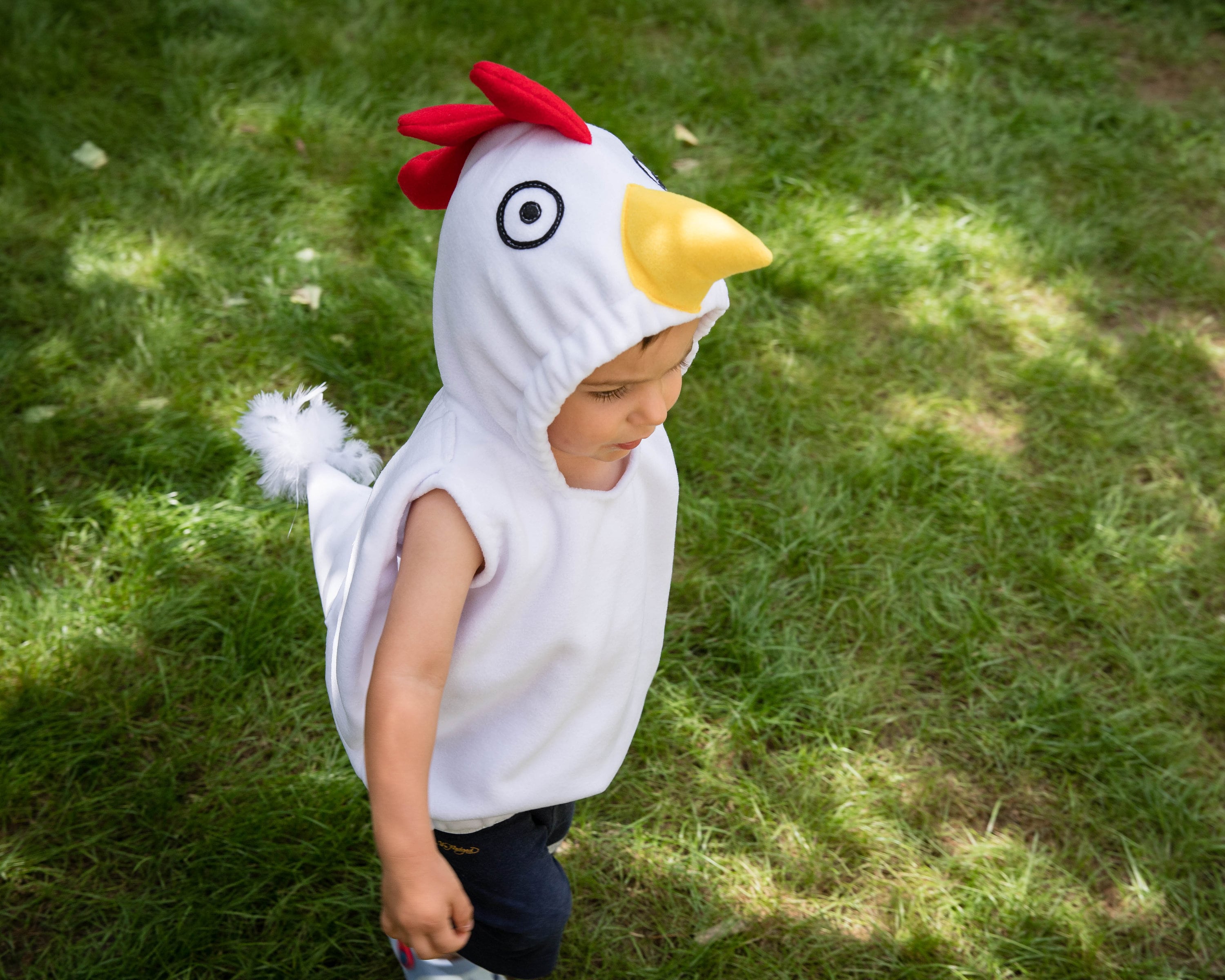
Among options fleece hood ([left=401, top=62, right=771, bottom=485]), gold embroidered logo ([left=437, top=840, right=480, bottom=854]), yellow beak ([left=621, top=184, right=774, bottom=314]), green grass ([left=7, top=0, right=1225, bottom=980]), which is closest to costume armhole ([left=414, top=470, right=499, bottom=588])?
fleece hood ([left=401, top=62, right=771, bottom=485])

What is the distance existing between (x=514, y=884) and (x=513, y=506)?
676mm

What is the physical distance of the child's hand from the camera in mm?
1233

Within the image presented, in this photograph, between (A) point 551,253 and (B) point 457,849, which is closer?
(A) point 551,253

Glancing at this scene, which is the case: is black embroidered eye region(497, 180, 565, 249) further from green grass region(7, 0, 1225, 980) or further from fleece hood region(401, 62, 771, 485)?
green grass region(7, 0, 1225, 980)

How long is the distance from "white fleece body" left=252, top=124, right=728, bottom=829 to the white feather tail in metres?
0.03

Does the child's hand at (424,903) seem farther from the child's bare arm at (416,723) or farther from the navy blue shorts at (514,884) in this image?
the navy blue shorts at (514,884)

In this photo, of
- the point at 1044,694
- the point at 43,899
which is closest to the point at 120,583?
the point at 43,899

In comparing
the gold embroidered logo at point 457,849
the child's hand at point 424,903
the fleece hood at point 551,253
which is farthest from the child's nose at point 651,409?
the gold embroidered logo at point 457,849

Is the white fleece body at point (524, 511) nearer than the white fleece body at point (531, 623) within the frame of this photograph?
Yes

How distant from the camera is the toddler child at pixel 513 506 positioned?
1.18 meters

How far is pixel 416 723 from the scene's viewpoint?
1.24 m

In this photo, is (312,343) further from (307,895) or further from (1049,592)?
(1049,592)

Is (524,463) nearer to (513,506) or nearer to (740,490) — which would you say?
(513,506)

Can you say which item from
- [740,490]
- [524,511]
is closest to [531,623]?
[524,511]
